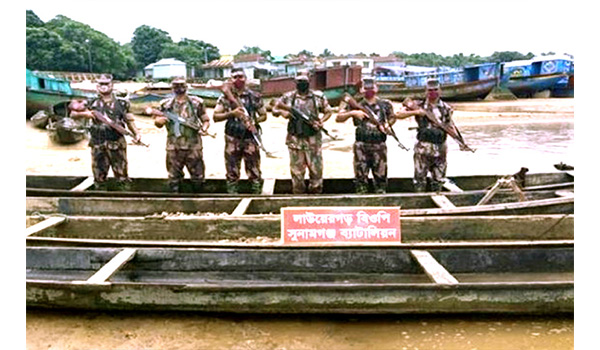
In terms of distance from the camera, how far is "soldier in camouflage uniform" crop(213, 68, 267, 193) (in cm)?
747

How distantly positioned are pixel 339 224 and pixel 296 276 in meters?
0.92

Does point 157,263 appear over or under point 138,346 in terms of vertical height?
over

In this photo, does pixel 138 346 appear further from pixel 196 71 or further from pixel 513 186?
pixel 196 71

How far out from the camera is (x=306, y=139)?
7.34 m

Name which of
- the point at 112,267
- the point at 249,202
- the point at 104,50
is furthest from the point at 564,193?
the point at 104,50

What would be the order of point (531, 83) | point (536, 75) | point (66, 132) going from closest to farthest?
point (66, 132), point (536, 75), point (531, 83)

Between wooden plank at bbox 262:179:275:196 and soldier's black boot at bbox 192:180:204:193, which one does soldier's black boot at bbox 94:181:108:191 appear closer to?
soldier's black boot at bbox 192:180:204:193

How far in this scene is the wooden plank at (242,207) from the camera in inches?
252

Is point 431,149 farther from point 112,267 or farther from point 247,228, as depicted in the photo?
point 112,267

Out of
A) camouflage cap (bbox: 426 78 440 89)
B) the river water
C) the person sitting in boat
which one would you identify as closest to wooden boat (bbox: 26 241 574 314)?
the river water

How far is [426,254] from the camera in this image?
198 inches

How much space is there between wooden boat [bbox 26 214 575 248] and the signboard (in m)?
1.18

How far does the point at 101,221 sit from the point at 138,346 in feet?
7.05
